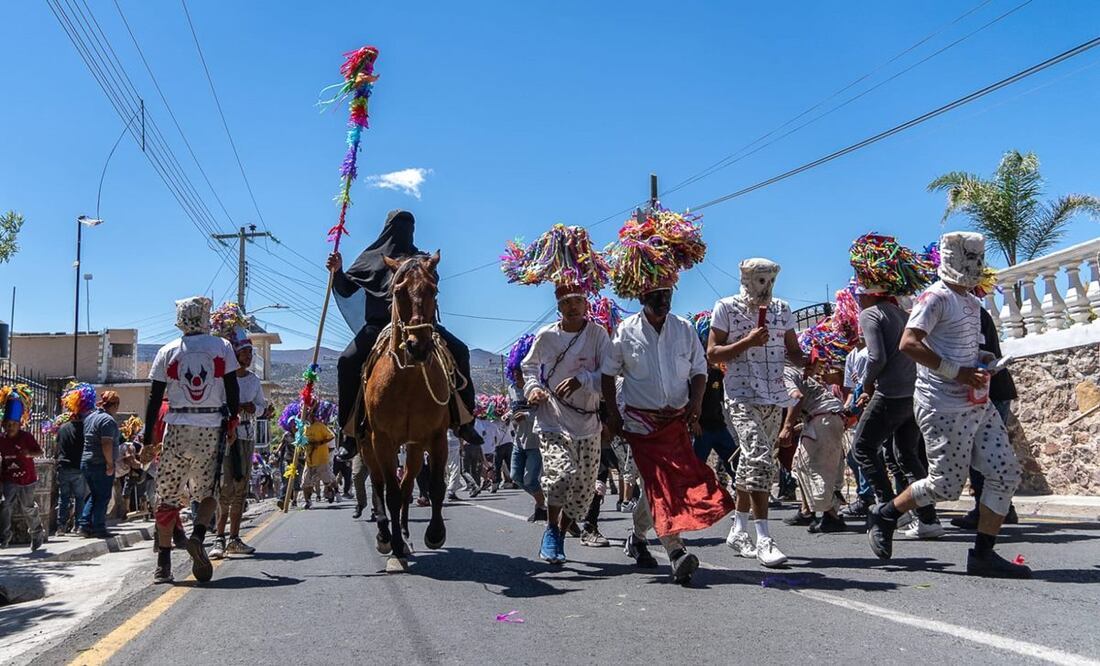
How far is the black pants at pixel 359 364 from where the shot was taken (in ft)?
26.8

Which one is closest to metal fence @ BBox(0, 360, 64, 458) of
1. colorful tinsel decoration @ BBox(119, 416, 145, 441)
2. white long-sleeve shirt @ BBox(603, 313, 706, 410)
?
colorful tinsel decoration @ BBox(119, 416, 145, 441)

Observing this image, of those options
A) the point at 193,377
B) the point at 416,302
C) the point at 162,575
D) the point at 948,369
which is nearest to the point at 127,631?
the point at 162,575

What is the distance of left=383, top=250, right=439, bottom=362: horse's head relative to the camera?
21.7 feet

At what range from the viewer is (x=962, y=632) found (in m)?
4.25

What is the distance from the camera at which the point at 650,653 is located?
421 centimetres


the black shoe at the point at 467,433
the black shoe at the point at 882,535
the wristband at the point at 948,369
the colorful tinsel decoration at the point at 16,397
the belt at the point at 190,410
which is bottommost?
the black shoe at the point at 882,535

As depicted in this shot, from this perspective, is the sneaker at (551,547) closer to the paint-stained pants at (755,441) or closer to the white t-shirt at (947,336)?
the paint-stained pants at (755,441)

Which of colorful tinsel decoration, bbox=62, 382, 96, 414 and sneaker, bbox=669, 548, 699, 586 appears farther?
colorful tinsel decoration, bbox=62, 382, 96, 414

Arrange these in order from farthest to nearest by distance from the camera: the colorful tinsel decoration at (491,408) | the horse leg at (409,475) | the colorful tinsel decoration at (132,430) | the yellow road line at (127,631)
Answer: the colorful tinsel decoration at (491,408), the colorful tinsel decoration at (132,430), the horse leg at (409,475), the yellow road line at (127,631)

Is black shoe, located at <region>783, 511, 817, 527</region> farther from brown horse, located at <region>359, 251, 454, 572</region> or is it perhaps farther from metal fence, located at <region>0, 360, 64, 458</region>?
metal fence, located at <region>0, 360, 64, 458</region>

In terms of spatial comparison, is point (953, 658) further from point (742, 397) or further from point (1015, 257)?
point (1015, 257)

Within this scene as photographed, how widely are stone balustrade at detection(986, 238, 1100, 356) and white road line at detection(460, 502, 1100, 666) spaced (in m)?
8.19

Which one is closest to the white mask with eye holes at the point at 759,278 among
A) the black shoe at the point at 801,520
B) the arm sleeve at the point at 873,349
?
Answer: the arm sleeve at the point at 873,349

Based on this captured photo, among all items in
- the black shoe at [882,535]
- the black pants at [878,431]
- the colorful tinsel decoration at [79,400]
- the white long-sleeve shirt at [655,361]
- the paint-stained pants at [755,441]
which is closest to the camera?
the black shoe at [882,535]
